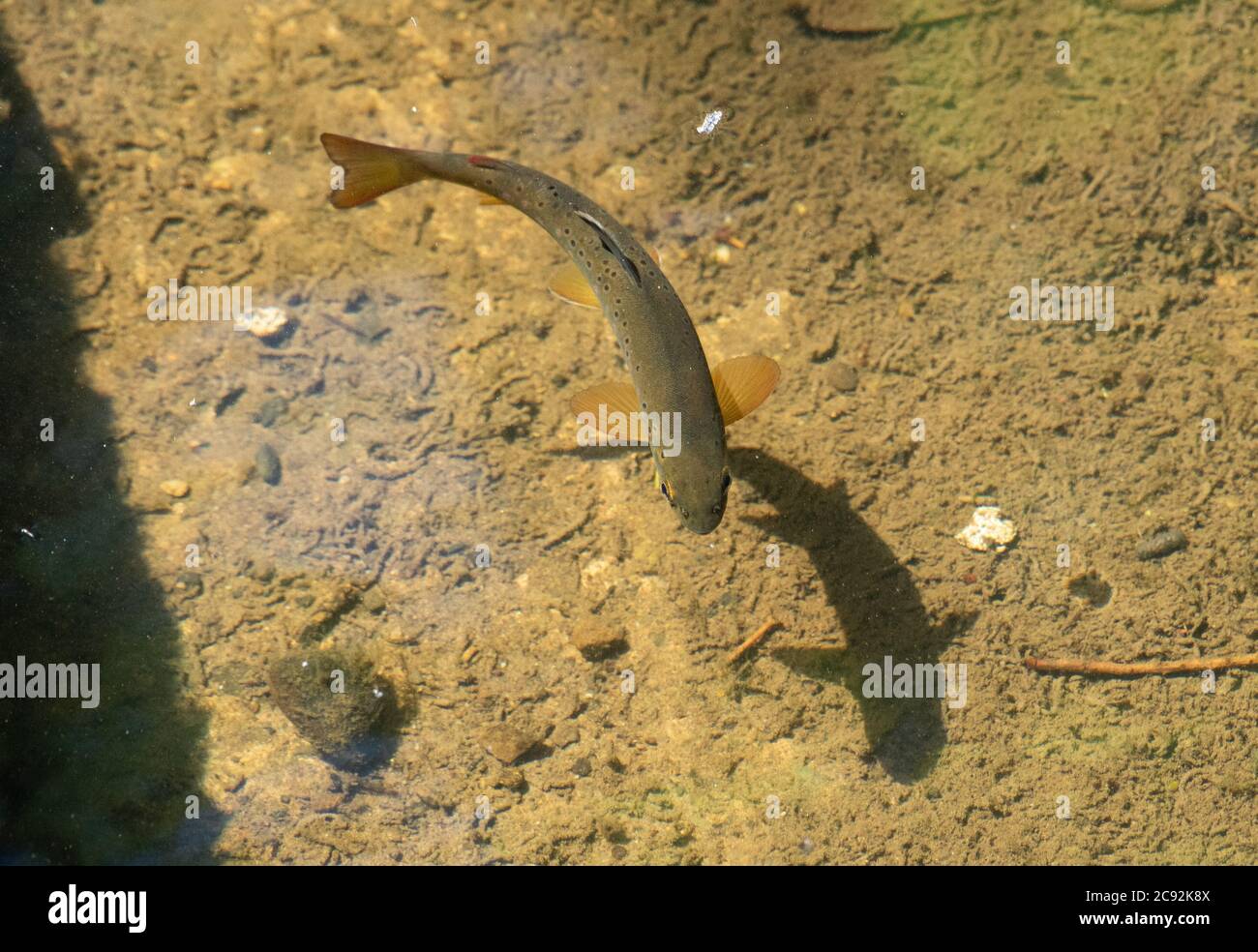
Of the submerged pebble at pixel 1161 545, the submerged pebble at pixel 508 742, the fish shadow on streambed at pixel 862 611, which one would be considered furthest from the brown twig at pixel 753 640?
the submerged pebble at pixel 1161 545

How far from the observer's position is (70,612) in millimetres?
4629

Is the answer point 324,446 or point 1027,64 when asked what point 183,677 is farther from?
point 1027,64

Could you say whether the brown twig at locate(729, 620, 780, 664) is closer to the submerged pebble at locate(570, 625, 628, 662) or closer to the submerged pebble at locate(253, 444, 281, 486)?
the submerged pebble at locate(570, 625, 628, 662)

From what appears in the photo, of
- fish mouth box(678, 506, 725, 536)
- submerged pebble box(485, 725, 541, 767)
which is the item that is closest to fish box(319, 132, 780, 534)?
fish mouth box(678, 506, 725, 536)

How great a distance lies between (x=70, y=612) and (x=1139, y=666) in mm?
5862

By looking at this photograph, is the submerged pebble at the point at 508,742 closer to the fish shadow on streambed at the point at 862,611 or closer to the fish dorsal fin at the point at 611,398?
the fish shadow on streambed at the point at 862,611

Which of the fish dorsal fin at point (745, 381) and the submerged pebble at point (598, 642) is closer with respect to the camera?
the fish dorsal fin at point (745, 381)

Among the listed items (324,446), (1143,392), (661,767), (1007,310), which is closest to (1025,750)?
(661,767)

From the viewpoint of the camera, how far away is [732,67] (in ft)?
19.6

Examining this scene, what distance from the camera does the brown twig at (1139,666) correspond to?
454 cm

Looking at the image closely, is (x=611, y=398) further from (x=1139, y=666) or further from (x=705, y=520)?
(x=1139, y=666)

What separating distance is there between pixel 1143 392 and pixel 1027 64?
Answer: 255cm

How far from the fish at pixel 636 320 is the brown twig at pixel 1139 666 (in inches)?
81.9

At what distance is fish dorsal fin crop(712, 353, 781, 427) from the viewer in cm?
418
